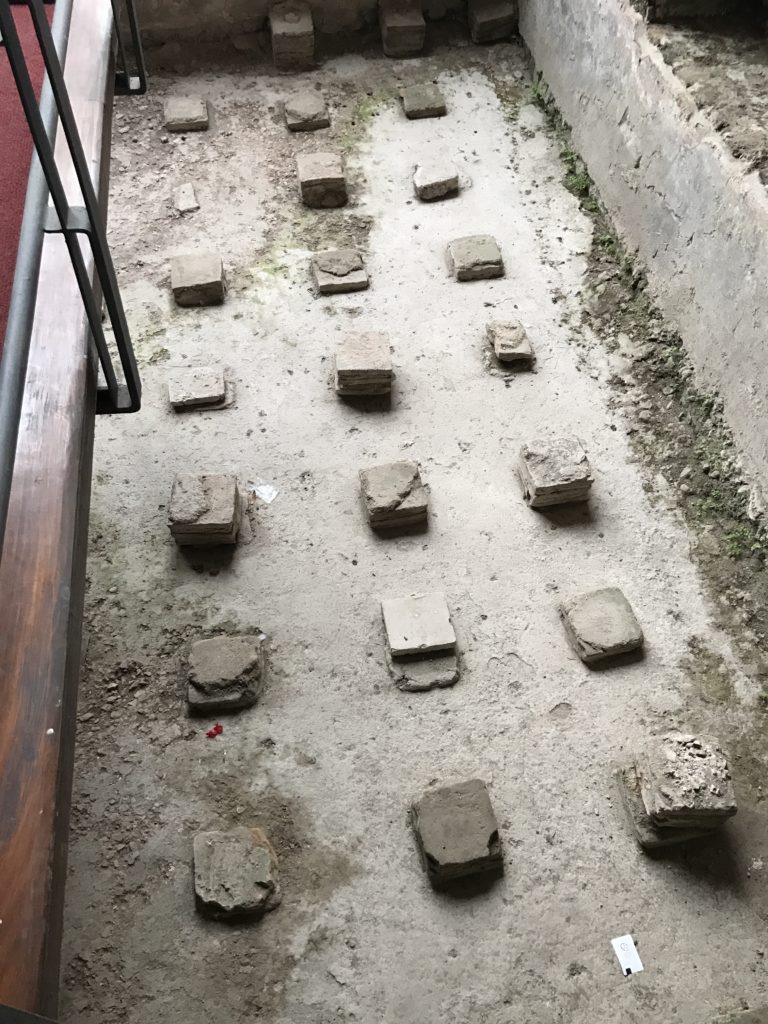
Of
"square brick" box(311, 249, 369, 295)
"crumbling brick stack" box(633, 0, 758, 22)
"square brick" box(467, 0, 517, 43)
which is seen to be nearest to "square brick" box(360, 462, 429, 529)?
"square brick" box(311, 249, 369, 295)

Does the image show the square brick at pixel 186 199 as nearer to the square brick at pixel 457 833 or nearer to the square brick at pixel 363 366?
the square brick at pixel 363 366

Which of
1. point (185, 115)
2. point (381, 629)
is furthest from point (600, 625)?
point (185, 115)

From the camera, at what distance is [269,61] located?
6461mm

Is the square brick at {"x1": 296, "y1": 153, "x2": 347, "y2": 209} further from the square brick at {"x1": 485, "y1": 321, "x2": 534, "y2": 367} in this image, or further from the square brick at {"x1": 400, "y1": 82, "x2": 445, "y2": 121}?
the square brick at {"x1": 485, "y1": 321, "x2": 534, "y2": 367}

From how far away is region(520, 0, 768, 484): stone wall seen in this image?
3953mm

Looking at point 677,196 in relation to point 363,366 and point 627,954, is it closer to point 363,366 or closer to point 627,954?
point 363,366

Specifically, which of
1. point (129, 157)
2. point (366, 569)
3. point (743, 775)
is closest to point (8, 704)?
point (366, 569)

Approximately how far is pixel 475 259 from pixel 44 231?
3269mm

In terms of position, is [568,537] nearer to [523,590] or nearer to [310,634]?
[523,590]

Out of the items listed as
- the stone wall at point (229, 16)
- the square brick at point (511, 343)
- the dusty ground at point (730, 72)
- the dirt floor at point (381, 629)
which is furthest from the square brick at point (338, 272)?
the stone wall at point (229, 16)

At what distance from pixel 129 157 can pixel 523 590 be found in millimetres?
3864

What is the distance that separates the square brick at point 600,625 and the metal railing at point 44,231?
6.49ft

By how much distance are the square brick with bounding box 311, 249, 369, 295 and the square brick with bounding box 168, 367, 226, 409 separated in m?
0.85

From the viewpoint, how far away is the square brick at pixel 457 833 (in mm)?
3137
